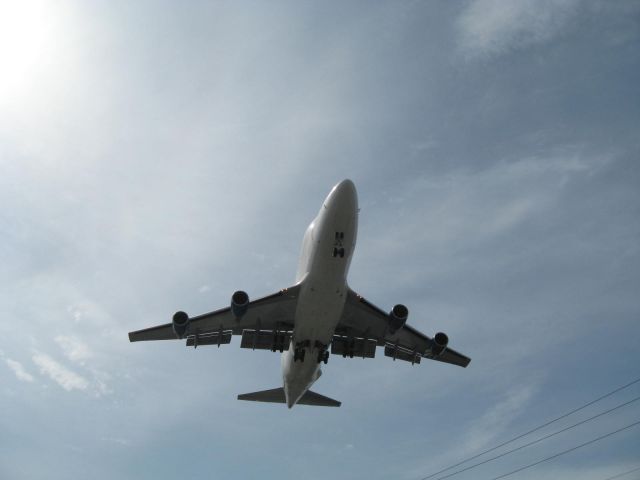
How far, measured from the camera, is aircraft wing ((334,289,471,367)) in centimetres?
2652

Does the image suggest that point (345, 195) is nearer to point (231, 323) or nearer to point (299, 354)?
point (299, 354)

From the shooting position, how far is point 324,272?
69.5ft

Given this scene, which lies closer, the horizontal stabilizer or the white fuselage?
the white fuselage

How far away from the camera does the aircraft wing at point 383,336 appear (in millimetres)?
26516

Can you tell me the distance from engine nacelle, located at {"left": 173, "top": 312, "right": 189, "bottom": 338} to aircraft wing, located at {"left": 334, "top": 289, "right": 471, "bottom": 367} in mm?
8109

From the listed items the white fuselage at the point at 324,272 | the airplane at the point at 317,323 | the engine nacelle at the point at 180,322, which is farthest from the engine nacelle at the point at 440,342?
Result: the engine nacelle at the point at 180,322

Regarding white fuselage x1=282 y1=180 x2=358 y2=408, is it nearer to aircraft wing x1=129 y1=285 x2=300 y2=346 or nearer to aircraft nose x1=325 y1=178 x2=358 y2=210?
aircraft nose x1=325 y1=178 x2=358 y2=210

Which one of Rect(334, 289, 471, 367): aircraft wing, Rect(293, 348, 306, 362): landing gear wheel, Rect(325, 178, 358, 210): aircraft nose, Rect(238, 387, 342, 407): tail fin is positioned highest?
Rect(325, 178, 358, 210): aircraft nose

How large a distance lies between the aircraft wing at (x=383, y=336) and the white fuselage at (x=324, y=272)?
302 cm

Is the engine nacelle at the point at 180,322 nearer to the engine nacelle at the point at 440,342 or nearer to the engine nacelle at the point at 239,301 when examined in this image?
the engine nacelle at the point at 239,301

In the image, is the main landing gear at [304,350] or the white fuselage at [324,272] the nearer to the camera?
the white fuselage at [324,272]

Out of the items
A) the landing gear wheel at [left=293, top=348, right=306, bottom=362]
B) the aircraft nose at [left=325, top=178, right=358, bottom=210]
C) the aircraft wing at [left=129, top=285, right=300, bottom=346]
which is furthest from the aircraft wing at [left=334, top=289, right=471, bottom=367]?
the aircraft nose at [left=325, top=178, right=358, bottom=210]

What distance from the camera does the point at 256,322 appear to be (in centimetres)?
2722

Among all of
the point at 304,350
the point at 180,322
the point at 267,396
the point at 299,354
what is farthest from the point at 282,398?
the point at 180,322
